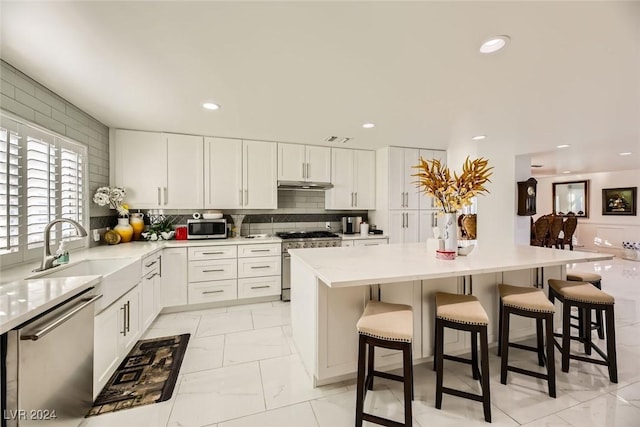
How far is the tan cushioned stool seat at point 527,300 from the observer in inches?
74.5

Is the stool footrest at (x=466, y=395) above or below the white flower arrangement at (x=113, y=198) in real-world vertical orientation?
below

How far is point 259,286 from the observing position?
3705 mm

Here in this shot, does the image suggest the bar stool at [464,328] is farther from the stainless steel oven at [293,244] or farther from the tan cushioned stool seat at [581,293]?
the stainless steel oven at [293,244]

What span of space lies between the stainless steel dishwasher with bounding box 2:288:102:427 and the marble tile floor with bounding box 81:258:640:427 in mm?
345

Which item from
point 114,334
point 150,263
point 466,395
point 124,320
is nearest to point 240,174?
point 150,263

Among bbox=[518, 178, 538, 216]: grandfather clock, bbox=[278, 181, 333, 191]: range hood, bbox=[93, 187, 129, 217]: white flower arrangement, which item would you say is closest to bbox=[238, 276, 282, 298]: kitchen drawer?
bbox=[278, 181, 333, 191]: range hood

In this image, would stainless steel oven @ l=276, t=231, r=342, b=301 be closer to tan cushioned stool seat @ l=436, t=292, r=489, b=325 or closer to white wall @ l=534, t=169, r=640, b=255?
tan cushioned stool seat @ l=436, t=292, r=489, b=325

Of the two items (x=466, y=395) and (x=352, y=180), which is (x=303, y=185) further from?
(x=466, y=395)

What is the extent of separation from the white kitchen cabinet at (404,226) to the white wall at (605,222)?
7.34 meters

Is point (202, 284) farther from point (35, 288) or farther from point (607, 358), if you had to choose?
point (607, 358)

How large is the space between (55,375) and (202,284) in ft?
7.02

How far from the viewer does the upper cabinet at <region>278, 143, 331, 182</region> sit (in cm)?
413

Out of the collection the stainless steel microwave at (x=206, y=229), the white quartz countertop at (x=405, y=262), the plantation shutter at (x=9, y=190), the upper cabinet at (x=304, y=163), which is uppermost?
the upper cabinet at (x=304, y=163)

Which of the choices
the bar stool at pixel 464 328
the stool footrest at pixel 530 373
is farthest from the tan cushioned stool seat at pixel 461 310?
the stool footrest at pixel 530 373
